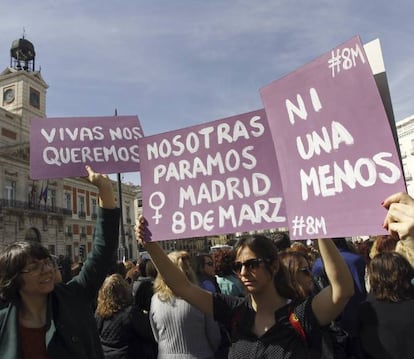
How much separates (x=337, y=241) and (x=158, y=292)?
1767 mm

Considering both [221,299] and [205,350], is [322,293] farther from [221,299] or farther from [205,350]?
[205,350]

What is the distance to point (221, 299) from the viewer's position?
223 cm

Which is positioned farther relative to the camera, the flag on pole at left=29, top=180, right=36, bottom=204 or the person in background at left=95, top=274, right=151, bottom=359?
the flag on pole at left=29, top=180, right=36, bottom=204

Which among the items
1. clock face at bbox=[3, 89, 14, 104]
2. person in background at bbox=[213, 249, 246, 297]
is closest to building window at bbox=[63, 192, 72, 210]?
clock face at bbox=[3, 89, 14, 104]

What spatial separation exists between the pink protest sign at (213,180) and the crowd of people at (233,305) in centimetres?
15

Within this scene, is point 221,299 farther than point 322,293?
Yes

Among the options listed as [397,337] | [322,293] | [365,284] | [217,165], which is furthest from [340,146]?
[365,284]

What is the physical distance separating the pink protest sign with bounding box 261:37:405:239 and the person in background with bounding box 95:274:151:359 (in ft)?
6.88

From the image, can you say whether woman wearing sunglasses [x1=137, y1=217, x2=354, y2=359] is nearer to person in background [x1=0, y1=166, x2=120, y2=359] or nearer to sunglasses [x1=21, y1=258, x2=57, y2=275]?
person in background [x1=0, y1=166, x2=120, y2=359]

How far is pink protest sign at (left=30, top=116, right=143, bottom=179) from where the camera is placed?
→ 3.46 meters

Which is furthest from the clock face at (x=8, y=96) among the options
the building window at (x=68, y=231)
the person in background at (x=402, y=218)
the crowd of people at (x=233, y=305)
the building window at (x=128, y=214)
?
the person in background at (x=402, y=218)

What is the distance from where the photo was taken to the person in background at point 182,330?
3008mm

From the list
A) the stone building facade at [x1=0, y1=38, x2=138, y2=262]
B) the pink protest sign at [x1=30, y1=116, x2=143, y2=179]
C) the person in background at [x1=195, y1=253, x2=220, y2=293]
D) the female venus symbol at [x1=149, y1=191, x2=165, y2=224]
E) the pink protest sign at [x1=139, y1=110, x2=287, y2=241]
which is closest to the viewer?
the pink protest sign at [x1=139, y1=110, x2=287, y2=241]

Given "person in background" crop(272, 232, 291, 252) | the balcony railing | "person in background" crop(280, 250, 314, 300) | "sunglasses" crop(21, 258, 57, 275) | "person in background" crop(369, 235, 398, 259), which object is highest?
the balcony railing
